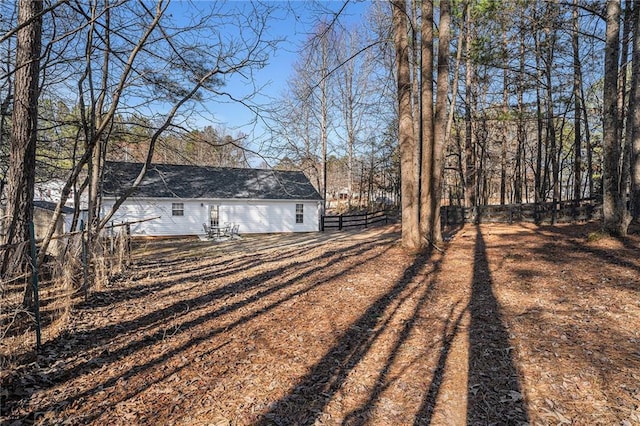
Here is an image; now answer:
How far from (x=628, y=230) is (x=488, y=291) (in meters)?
6.67

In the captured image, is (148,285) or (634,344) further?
(148,285)

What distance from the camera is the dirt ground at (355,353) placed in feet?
9.35

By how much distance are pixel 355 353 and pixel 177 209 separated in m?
17.4

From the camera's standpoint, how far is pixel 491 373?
3.38 m

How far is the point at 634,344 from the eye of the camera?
3721mm

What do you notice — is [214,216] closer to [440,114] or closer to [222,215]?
[222,215]

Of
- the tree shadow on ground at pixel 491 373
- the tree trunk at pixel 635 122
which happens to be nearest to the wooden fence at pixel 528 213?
the tree trunk at pixel 635 122

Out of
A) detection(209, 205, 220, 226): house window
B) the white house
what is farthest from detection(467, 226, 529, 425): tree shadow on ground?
detection(209, 205, 220, 226): house window

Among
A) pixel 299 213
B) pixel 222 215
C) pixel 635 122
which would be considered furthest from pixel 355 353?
pixel 299 213

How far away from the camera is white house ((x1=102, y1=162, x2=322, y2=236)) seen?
724 inches

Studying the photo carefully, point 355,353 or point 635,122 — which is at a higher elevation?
point 635,122

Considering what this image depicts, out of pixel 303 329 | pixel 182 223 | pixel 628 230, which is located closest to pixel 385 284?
pixel 303 329

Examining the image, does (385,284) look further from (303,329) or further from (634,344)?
(634,344)

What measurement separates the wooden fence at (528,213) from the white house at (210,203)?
8.20 metres
